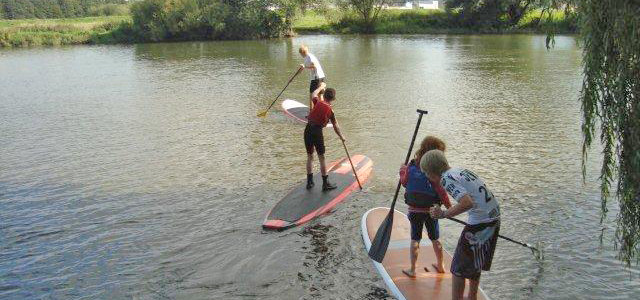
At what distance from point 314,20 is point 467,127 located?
53794 millimetres

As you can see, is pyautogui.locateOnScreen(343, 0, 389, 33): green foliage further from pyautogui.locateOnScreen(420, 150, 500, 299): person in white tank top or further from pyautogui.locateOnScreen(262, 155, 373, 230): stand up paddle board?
pyautogui.locateOnScreen(420, 150, 500, 299): person in white tank top

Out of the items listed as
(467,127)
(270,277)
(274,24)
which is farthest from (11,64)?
(270,277)

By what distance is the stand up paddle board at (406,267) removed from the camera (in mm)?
6523

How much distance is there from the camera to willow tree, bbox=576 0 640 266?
511cm

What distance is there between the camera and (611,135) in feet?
19.4

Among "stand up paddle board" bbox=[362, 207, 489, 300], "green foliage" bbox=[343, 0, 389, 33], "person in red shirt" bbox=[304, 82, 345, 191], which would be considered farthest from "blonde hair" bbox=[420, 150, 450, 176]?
"green foliage" bbox=[343, 0, 389, 33]

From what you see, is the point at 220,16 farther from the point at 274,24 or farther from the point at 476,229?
the point at 476,229

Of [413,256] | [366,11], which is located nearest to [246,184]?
[413,256]

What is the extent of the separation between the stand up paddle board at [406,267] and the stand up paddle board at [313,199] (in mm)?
1168

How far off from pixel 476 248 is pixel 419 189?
1201 mm

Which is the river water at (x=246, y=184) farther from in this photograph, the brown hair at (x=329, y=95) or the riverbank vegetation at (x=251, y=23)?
the riverbank vegetation at (x=251, y=23)

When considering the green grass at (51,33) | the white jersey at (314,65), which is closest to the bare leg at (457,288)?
the white jersey at (314,65)

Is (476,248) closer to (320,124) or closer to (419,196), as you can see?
(419,196)

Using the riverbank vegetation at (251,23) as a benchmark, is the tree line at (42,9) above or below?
above
